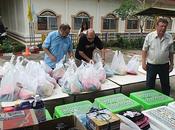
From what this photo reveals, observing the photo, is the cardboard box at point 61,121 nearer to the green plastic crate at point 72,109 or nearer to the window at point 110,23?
the green plastic crate at point 72,109

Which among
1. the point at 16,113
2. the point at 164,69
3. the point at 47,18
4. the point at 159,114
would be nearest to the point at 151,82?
the point at 164,69

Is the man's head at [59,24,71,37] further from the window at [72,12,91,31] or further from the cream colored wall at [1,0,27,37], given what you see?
the window at [72,12,91,31]

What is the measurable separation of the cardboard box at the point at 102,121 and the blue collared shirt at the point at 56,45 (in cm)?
223

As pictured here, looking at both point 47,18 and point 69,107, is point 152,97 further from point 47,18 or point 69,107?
point 47,18

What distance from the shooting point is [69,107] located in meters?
2.11

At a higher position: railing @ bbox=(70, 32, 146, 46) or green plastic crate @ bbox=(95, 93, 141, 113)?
railing @ bbox=(70, 32, 146, 46)

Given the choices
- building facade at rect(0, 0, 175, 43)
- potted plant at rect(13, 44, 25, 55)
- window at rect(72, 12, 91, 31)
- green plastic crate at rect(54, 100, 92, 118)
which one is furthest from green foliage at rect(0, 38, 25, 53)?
green plastic crate at rect(54, 100, 92, 118)

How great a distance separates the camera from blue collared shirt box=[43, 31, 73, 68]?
3506 millimetres

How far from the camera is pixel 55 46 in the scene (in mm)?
3525

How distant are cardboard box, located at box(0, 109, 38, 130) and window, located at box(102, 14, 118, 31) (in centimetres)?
949

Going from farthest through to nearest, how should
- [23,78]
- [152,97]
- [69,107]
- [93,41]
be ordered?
[93,41]
[23,78]
[152,97]
[69,107]

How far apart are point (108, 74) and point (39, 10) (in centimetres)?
611

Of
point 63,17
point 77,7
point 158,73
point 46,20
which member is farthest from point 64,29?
point 77,7

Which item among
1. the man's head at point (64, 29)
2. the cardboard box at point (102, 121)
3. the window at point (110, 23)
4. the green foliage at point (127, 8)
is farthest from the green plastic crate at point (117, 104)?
the window at point (110, 23)
